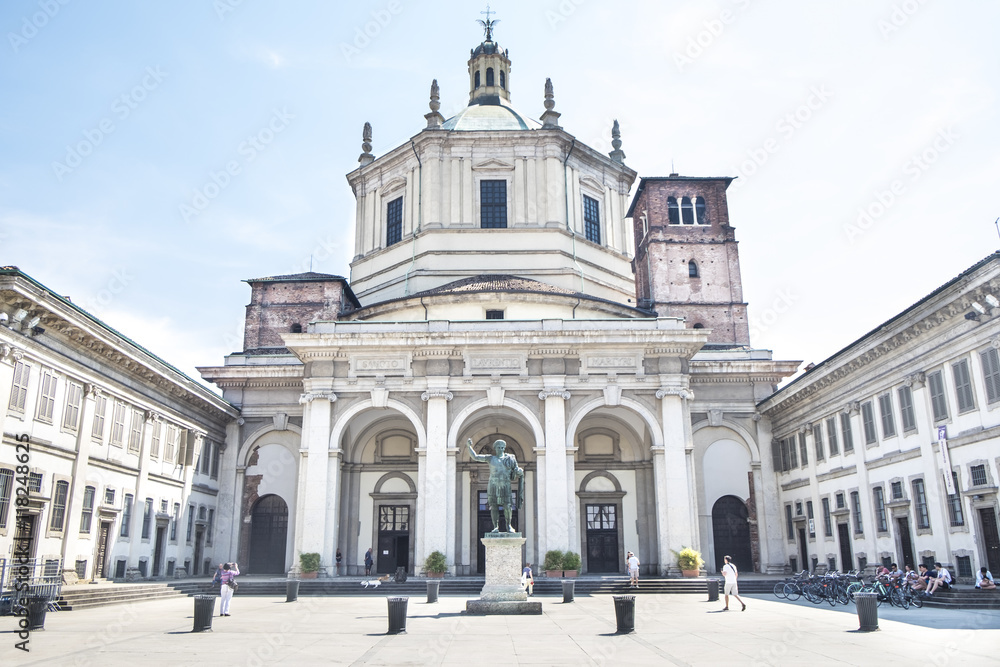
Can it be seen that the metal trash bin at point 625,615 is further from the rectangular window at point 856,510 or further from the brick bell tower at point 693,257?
the brick bell tower at point 693,257

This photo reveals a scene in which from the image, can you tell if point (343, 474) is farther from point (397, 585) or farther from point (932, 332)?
point (932, 332)

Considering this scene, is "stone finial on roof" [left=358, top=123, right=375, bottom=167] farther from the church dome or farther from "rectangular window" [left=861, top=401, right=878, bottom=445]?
"rectangular window" [left=861, top=401, right=878, bottom=445]

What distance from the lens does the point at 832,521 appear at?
31516 mm

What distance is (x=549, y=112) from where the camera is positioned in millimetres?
45594

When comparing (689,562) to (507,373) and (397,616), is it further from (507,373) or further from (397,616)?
(397,616)

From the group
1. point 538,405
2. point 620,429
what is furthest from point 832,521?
point 538,405

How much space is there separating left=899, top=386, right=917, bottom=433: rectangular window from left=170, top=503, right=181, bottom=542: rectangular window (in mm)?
27220

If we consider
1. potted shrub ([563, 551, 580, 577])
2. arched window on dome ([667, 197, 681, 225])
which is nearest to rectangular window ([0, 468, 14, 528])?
potted shrub ([563, 551, 580, 577])

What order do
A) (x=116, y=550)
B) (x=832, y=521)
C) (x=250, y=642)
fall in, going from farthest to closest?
(x=832, y=521), (x=116, y=550), (x=250, y=642)

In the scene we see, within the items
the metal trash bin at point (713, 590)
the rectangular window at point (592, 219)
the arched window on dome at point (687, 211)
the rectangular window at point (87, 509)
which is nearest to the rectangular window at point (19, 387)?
the rectangular window at point (87, 509)

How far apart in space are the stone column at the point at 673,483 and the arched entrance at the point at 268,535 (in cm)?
1706

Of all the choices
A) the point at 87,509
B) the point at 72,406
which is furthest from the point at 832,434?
the point at 72,406

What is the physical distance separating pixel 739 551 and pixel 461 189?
881 inches

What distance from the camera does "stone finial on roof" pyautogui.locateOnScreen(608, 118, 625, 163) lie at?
48375 millimetres
